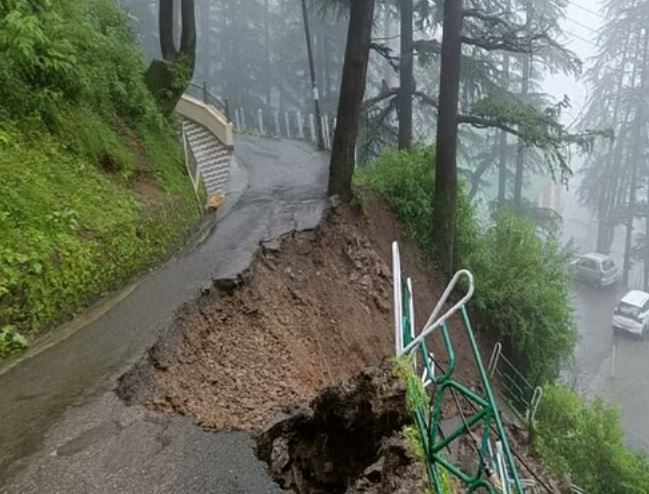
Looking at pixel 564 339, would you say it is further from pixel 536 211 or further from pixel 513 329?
pixel 536 211

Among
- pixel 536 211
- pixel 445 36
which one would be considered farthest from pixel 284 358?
pixel 536 211

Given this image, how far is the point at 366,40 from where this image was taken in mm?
9648

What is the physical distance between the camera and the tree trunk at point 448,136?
33.9 feet

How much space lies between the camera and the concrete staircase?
13.8m

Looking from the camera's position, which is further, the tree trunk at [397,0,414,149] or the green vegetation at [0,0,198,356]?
the tree trunk at [397,0,414,149]

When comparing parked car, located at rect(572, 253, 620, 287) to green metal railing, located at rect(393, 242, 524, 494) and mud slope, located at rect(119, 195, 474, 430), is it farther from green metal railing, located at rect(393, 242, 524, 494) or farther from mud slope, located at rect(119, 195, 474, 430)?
green metal railing, located at rect(393, 242, 524, 494)

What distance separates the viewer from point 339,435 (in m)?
4.22

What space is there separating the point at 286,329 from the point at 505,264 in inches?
242

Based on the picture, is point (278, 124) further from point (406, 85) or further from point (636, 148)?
point (636, 148)

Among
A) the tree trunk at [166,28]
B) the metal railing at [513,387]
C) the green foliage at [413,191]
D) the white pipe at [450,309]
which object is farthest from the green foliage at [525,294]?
the tree trunk at [166,28]

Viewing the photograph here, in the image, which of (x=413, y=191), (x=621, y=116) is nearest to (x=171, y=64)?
(x=413, y=191)

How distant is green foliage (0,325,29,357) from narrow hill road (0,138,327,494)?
0.57ft

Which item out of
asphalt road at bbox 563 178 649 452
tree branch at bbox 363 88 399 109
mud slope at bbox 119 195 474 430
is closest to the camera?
mud slope at bbox 119 195 474 430

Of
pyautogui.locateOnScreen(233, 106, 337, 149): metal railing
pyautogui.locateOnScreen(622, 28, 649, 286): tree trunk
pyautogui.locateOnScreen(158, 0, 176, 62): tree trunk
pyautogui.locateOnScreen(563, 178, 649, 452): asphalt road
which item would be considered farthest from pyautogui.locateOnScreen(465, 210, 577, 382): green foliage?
pyautogui.locateOnScreen(622, 28, 649, 286): tree trunk
